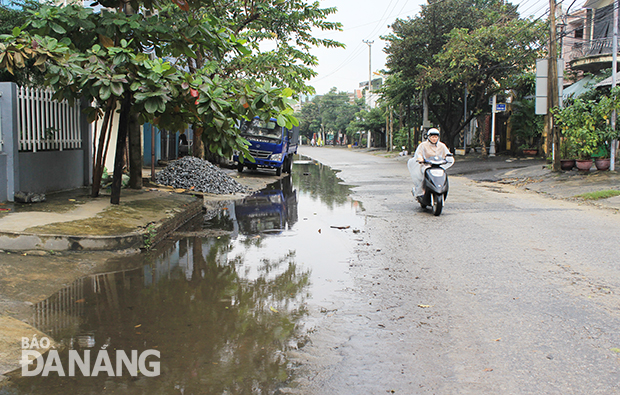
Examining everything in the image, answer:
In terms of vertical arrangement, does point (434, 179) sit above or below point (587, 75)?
below

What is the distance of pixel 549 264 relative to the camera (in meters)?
5.97

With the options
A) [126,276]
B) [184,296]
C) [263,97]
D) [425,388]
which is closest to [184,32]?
[263,97]

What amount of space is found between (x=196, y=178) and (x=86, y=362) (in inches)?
435

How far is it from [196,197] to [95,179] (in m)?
2.10

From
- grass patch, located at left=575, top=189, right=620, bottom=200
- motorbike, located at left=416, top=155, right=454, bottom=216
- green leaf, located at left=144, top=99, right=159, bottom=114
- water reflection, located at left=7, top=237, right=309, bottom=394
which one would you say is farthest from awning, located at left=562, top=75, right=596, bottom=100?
water reflection, located at left=7, top=237, right=309, bottom=394

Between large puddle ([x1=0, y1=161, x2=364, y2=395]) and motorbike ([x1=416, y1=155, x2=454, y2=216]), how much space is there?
288 cm

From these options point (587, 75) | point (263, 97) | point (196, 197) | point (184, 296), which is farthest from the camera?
point (587, 75)

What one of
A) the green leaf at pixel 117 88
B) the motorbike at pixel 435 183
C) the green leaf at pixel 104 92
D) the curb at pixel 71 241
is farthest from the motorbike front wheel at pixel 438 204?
the green leaf at pixel 104 92

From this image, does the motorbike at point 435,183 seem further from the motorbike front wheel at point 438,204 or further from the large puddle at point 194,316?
the large puddle at point 194,316

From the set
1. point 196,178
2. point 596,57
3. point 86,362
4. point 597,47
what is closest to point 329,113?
point 597,47

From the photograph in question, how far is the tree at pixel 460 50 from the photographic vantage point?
26.8 m

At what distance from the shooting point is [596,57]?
77.2 ft

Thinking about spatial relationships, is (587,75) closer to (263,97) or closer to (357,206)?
(357,206)

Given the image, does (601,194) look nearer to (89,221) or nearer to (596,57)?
(89,221)
